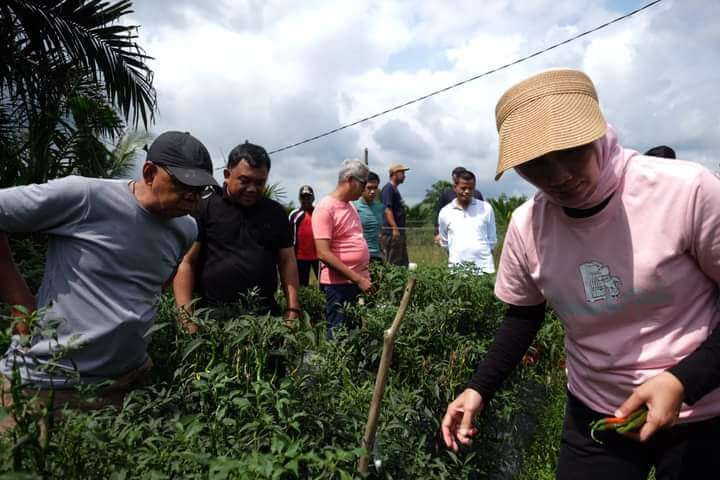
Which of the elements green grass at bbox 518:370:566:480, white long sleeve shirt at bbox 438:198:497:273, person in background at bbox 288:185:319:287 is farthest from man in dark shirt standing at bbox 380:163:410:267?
green grass at bbox 518:370:566:480

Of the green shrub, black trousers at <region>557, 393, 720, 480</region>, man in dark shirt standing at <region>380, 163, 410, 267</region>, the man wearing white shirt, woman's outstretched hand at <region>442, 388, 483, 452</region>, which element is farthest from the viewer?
man in dark shirt standing at <region>380, 163, 410, 267</region>

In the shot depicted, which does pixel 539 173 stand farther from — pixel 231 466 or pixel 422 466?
pixel 422 466

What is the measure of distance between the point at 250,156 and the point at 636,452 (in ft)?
7.05

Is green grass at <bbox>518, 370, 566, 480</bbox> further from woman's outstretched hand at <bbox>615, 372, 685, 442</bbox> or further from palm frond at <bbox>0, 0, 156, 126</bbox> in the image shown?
palm frond at <bbox>0, 0, 156, 126</bbox>

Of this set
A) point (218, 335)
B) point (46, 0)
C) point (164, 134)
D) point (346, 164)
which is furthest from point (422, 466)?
point (46, 0)

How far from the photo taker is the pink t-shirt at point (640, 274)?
141 cm

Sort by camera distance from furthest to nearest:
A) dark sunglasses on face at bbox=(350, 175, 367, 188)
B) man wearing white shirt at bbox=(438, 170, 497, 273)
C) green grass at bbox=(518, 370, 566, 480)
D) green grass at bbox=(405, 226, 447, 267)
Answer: green grass at bbox=(405, 226, 447, 267), man wearing white shirt at bbox=(438, 170, 497, 273), dark sunglasses on face at bbox=(350, 175, 367, 188), green grass at bbox=(518, 370, 566, 480)

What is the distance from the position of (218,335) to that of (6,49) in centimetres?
608

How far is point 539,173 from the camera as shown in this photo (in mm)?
1410

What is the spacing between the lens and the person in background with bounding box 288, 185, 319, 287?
6.43m

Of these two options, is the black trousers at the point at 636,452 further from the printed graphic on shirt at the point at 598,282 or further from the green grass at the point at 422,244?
the green grass at the point at 422,244

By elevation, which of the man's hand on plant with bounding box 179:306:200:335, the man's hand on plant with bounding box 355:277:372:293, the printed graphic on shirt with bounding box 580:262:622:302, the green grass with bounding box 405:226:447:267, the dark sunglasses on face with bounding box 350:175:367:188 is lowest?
the green grass with bounding box 405:226:447:267

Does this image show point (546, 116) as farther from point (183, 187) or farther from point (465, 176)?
point (465, 176)

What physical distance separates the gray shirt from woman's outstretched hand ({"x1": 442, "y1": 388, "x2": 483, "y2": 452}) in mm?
1025
